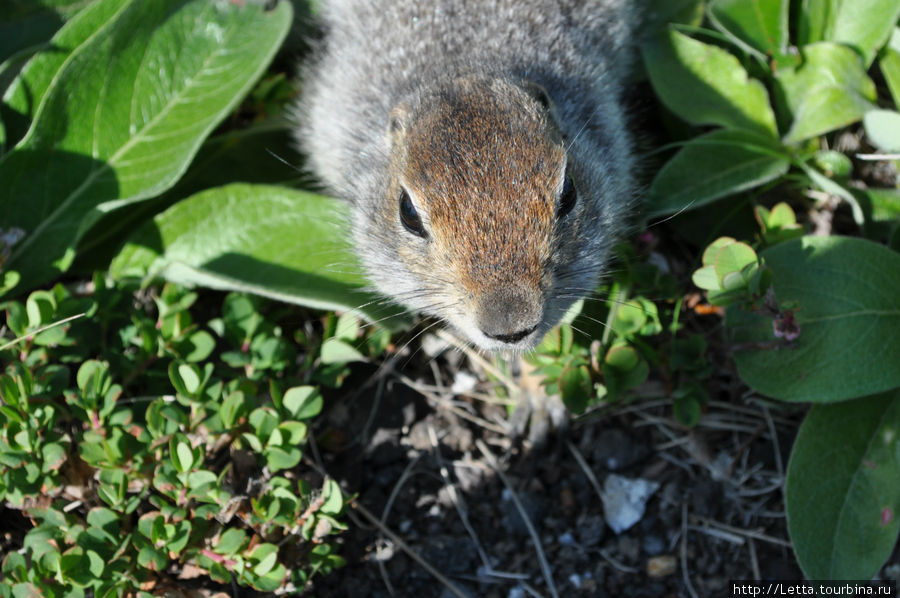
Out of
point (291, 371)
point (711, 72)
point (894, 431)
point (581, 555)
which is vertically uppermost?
point (711, 72)

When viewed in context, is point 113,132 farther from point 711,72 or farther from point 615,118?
point 711,72

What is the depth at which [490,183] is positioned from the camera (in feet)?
8.96

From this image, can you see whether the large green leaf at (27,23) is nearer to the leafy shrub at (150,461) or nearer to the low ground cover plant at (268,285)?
the low ground cover plant at (268,285)

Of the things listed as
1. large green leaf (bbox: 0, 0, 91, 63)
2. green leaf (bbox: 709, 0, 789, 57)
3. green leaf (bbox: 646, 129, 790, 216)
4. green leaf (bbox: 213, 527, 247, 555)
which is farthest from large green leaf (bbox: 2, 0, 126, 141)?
green leaf (bbox: 709, 0, 789, 57)

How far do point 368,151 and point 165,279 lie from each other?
A: 102 centimetres

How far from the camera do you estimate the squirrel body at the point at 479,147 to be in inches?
107

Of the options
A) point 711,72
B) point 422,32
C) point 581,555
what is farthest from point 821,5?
point 581,555

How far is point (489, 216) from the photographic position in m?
2.71

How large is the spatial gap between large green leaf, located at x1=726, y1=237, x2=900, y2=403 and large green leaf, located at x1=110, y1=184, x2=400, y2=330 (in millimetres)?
1493

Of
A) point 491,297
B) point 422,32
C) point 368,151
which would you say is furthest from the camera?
point 422,32

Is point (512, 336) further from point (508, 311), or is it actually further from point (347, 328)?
point (347, 328)

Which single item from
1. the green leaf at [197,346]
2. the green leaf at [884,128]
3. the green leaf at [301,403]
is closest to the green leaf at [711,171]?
the green leaf at [884,128]

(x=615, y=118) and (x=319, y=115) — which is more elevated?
(x=319, y=115)

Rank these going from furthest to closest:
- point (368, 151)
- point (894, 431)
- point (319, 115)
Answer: point (319, 115), point (368, 151), point (894, 431)
